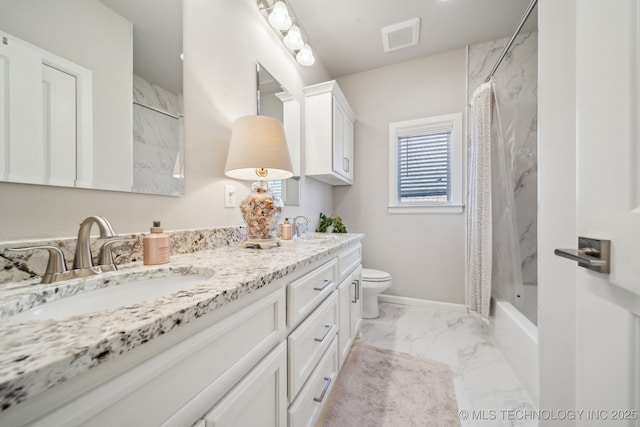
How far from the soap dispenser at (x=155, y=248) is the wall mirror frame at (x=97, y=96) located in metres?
0.20

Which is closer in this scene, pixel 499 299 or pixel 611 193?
pixel 611 193

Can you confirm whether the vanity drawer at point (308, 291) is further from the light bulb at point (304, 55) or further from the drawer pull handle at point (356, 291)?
the light bulb at point (304, 55)

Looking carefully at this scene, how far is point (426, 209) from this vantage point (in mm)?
2402

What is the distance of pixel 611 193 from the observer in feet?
1.63

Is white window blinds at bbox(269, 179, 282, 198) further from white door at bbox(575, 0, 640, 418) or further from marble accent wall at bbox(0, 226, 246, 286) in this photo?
white door at bbox(575, 0, 640, 418)

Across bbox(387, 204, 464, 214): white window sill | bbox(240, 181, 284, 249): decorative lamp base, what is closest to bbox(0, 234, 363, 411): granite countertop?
bbox(240, 181, 284, 249): decorative lamp base

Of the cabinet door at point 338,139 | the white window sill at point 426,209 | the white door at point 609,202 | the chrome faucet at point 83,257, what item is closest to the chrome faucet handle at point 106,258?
the chrome faucet at point 83,257

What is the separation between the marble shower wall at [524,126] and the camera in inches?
73.1

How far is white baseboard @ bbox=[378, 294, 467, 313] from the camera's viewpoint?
89.7 inches

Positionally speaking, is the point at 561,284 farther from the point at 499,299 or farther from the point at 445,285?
the point at 445,285

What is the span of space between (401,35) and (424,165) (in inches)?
46.8

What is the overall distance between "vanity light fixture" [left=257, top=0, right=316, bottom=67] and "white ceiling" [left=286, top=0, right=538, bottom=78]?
0.30m

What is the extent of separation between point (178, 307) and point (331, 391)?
122cm

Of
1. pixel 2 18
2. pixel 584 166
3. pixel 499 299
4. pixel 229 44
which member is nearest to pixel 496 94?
pixel 499 299
